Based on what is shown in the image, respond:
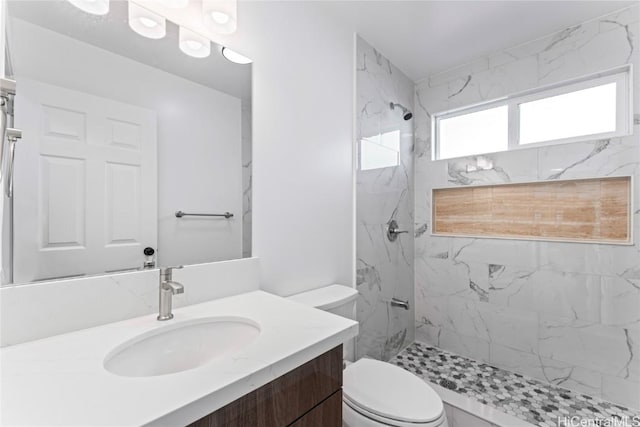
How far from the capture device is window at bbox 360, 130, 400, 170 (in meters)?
1.90

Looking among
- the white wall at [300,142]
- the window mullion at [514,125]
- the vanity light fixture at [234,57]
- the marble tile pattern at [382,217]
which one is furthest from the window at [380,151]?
the vanity light fixture at [234,57]

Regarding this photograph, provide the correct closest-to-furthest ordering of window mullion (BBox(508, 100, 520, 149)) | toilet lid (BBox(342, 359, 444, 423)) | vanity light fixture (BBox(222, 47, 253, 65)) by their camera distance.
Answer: toilet lid (BBox(342, 359, 444, 423)) < vanity light fixture (BBox(222, 47, 253, 65)) < window mullion (BBox(508, 100, 520, 149))

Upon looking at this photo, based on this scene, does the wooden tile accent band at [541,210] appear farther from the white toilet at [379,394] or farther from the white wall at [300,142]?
the white toilet at [379,394]

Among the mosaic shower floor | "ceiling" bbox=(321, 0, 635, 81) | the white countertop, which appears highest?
"ceiling" bbox=(321, 0, 635, 81)

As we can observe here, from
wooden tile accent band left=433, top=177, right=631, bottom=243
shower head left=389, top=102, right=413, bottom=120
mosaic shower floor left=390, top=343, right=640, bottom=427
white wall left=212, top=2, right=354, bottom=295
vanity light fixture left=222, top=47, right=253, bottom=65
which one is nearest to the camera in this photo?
vanity light fixture left=222, top=47, right=253, bottom=65

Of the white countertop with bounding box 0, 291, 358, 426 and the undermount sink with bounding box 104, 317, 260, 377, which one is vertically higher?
the white countertop with bounding box 0, 291, 358, 426

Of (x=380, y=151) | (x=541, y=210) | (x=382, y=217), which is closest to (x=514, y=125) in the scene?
(x=541, y=210)

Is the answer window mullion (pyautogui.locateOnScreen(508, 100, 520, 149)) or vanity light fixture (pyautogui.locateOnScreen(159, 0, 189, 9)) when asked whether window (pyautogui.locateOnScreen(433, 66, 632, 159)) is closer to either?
window mullion (pyautogui.locateOnScreen(508, 100, 520, 149))

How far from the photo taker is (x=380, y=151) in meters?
2.03

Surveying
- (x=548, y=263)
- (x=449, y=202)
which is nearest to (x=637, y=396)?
(x=548, y=263)

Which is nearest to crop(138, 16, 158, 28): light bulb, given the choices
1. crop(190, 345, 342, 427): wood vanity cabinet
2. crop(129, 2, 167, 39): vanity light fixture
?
crop(129, 2, 167, 39): vanity light fixture

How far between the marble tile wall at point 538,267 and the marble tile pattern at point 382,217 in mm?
184

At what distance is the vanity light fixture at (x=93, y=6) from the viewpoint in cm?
84

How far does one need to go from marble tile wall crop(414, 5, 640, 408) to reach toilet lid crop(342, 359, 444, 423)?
120cm
